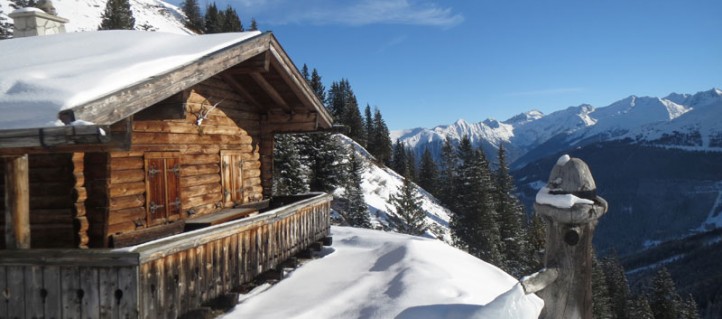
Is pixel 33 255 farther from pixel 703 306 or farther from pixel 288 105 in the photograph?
pixel 703 306

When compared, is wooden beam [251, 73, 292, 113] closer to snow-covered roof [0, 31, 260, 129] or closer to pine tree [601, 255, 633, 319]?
snow-covered roof [0, 31, 260, 129]

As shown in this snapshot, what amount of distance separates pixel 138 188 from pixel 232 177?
11.9 ft

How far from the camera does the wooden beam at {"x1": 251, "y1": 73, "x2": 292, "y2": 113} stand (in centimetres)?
1152

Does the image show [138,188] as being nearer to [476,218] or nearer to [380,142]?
[476,218]

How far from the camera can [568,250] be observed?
3.74 metres

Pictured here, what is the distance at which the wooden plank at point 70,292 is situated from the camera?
5.58 m

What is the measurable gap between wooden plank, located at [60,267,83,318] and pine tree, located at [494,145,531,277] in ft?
136

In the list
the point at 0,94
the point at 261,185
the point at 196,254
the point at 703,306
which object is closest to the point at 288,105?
the point at 261,185

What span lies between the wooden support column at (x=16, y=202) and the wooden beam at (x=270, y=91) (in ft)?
20.7

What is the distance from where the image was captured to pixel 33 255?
18.1 feet

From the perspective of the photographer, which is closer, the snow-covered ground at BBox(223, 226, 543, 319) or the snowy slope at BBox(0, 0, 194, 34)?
the snow-covered ground at BBox(223, 226, 543, 319)

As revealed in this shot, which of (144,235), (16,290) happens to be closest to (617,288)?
(144,235)

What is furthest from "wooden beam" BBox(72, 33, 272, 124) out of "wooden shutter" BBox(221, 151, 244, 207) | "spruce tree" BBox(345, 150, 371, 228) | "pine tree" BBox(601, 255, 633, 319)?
"pine tree" BBox(601, 255, 633, 319)

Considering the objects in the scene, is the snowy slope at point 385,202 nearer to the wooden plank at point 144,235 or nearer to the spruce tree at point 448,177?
the spruce tree at point 448,177
